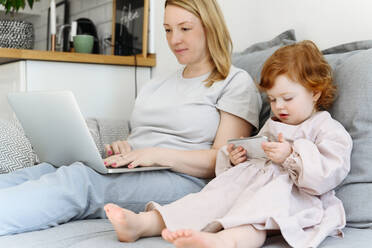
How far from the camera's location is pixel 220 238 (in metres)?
0.87

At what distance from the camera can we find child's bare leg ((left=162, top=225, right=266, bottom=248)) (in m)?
0.83

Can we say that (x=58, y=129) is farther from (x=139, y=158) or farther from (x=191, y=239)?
(x=191, y=239)

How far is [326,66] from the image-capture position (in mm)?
1157

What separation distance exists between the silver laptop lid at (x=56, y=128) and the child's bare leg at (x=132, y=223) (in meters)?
0.22

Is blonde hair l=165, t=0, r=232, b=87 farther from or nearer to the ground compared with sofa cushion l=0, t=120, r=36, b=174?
farther from the ground

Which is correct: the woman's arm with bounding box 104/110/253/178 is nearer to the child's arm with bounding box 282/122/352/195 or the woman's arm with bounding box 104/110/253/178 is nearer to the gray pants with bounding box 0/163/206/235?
the gray pants with bounding box 0/163/206/235

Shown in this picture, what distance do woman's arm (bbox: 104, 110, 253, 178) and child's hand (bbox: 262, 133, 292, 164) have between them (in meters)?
0.30

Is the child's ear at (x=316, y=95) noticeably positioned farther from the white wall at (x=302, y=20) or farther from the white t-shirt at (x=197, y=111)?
the white wall at (x=302, y=20)

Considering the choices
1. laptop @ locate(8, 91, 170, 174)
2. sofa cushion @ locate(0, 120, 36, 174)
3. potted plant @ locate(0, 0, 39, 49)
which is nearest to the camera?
laptop @ locate(8, 91, 170, 174)

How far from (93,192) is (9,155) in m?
0.41

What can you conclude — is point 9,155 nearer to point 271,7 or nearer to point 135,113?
point 135,113

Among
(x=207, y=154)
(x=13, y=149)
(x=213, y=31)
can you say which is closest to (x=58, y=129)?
(x=13, y=149)

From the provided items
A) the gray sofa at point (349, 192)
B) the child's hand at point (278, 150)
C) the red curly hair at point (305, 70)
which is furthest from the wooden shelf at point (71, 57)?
the child's hand at point (278, 150)

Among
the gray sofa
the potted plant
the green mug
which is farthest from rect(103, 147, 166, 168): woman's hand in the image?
the potted plant
